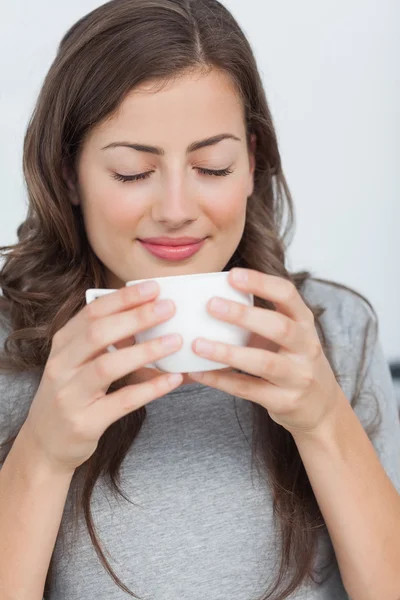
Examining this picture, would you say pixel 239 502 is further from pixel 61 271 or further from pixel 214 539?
pixel 61 271

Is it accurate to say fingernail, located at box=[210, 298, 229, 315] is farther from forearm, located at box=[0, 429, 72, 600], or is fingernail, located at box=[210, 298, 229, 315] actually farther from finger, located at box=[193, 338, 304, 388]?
forearm, located at box=[0, 429, 72, 600]

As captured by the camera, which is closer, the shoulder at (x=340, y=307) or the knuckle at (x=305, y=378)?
the knuckle at (x=305, y=378)

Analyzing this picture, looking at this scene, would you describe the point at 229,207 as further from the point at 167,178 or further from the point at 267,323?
the point at 267,323

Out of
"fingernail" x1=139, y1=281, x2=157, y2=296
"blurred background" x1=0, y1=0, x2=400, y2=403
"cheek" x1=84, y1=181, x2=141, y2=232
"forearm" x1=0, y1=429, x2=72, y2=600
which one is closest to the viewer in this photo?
"fingernail" x1=139, y1=281, x2=157, y2=296

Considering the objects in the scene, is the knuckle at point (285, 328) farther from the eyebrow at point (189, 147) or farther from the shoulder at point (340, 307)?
the shoulder at point (340, 307)

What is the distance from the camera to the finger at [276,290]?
1.04 metres

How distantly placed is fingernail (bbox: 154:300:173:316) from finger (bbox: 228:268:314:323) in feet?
0.25

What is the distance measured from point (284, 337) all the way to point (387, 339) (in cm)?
155

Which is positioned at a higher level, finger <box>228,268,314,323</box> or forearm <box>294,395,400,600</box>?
finger <box>228,268,314,323</box>

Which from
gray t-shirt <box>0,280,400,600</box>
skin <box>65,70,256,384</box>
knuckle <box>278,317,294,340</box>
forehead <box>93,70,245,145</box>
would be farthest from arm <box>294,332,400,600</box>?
forehead <box>93,70,245,145</box>

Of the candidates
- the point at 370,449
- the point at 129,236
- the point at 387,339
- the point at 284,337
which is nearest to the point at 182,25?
the point at 129,236

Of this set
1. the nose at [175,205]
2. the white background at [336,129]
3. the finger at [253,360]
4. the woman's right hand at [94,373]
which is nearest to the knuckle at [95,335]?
the woman's right hand at [94,373]

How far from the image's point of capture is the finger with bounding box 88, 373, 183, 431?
3.45 feet

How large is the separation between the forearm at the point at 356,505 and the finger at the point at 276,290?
202 millimetres
